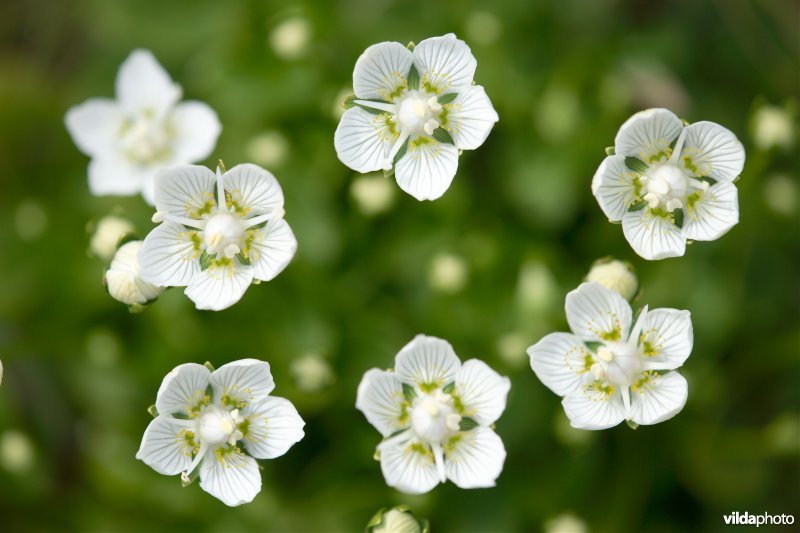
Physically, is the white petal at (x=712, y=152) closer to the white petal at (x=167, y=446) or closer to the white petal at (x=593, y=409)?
the white petal at (x=593, y=409)

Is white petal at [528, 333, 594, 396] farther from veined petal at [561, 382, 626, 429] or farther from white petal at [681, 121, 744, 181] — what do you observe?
white petal at [681, 121, 744, 181]

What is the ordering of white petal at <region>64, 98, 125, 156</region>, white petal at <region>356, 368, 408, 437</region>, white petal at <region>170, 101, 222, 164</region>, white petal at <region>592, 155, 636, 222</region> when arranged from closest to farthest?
white petal at <region>356, 368, 408, 437</region>, white petal at <region>592, 155, 636, 222</region>, white petal at <region>170, 101, 222, 164</region>, white petal at <region>64, 98, 125, 156</region>

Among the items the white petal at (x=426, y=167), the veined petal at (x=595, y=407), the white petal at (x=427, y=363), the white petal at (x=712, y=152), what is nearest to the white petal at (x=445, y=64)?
the white petal at (x=426, y=167)

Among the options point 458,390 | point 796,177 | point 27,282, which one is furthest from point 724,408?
point 27,282

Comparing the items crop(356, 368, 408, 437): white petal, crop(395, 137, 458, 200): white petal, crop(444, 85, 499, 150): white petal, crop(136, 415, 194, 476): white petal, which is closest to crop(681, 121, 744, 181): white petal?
crop(444, 85, 499, 150): white petal

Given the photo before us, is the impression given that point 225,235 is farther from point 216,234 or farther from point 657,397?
point 657,397

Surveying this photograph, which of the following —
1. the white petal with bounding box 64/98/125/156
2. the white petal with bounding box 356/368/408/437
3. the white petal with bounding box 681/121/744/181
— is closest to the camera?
the white petal with bounding box 356/368/408/437
